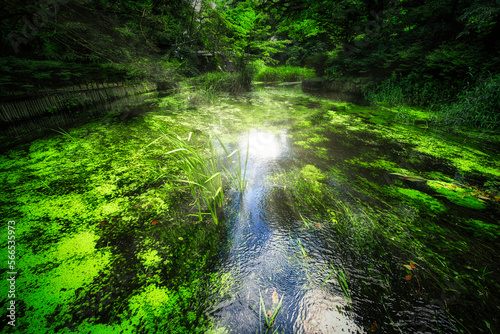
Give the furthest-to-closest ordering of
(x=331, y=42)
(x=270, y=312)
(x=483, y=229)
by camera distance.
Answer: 1. (x=331, y=42)
2. (x=483, y=229)
3. (x=270, y=312)

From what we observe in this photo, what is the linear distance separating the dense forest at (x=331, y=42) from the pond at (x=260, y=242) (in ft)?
4.78

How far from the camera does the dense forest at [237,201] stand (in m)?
0.78

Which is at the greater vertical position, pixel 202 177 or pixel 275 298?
pixel 202 177

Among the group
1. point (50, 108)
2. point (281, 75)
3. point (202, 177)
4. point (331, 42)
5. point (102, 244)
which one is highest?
point (331, 42)

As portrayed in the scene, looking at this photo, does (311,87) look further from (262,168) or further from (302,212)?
(302,212)

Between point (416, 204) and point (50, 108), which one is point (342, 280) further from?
point (50, 108)

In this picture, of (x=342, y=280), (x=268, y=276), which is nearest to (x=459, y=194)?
(x=342, y=280)

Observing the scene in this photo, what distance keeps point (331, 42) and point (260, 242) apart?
809 centimetres

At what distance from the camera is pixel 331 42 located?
21.2 ft

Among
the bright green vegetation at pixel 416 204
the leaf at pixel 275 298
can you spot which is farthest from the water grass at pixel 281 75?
the leaf at pixel 275 298

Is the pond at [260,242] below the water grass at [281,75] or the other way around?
below

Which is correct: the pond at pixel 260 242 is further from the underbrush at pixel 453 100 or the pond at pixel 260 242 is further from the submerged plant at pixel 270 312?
the underbrush at pixel 453 100

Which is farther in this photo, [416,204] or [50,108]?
[50,108]

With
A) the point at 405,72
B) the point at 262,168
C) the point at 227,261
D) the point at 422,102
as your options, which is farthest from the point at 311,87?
the point at 227,261
